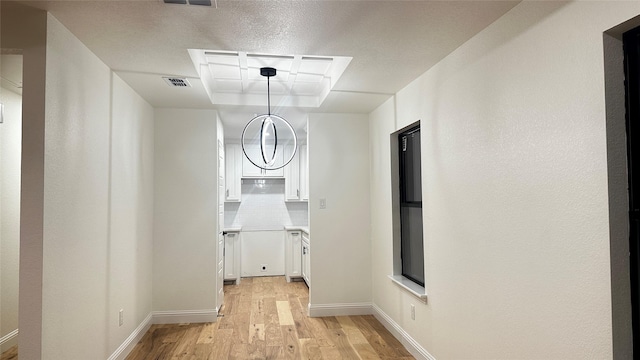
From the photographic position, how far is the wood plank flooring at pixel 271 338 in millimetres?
3406

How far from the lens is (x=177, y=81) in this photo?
131 inches

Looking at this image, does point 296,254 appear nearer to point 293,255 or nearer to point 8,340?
point 293,255

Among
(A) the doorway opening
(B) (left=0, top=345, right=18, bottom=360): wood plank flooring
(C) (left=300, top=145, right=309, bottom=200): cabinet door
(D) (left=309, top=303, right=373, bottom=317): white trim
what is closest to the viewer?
(B) (left=0, top=345, right=18, bottom=360): wood plank flooring

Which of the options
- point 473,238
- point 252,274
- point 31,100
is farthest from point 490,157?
point 252,274

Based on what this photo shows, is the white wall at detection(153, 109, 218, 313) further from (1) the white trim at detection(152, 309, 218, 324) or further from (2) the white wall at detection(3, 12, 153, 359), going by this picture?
(2) the white wall at detection(3, 12, 153, 359)

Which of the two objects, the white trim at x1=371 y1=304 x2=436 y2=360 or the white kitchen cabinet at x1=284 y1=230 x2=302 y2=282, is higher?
the white kitchen cabinet at x1=284 y1=230 x2=302 y2=282

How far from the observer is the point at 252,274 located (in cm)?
678

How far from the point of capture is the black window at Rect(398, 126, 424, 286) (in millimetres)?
3551

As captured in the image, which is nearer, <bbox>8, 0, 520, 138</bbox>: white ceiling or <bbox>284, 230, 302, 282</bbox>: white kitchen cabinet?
<bbox>8, 0, 520, 138</bbox>: white ceiling

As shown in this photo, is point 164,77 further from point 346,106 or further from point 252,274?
point 252,274

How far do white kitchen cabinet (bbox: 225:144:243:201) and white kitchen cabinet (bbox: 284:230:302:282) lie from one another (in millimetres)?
1266

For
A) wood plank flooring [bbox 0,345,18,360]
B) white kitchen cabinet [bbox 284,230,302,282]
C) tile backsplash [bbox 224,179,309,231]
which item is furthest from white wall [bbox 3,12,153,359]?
tile backsplash [bbox 224,179,309,231]

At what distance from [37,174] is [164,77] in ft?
4.71

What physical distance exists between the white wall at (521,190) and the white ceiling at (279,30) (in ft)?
0.74
